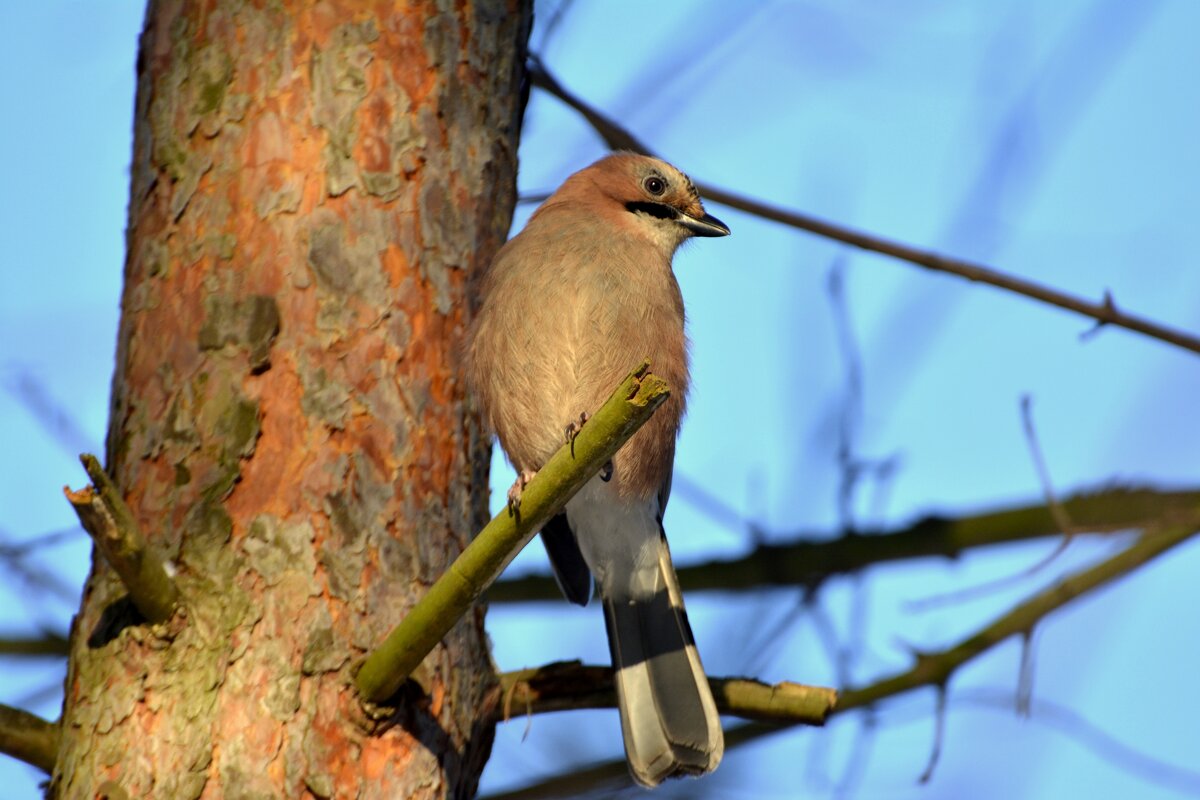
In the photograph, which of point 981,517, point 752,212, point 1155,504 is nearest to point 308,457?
point 752,212

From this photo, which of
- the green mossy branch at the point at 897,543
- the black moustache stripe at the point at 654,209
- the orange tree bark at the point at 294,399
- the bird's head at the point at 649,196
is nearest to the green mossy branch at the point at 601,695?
the orange tree bark at the point at 294,399

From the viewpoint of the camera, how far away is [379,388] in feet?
10.4

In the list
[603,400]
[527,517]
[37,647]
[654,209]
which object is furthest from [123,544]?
[654,209]

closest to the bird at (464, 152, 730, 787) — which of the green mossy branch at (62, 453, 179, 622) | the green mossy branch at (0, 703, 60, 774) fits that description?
the green mossy branch at (62, 453, 179, 622)

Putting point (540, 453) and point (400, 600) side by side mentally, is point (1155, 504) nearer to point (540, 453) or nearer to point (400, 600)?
point (540, 453)

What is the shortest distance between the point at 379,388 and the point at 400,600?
551 millimetres

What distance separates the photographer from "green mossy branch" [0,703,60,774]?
2.73 metres

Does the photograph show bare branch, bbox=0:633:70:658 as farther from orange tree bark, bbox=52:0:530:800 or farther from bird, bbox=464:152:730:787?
bird, bbox=464:152:730:787

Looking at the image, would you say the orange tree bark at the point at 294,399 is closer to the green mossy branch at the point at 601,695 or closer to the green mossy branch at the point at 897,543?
the green mossy branch at the point at 601,695

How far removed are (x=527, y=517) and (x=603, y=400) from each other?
1398mm

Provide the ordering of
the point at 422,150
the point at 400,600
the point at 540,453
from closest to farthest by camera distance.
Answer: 1. the point at 400,600
2. the point at 422,150
3. the point at 540,453

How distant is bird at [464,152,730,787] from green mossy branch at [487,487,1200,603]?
1.46 feet

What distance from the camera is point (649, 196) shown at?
4832 millimetres

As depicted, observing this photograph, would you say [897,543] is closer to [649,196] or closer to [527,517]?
[649,196]
